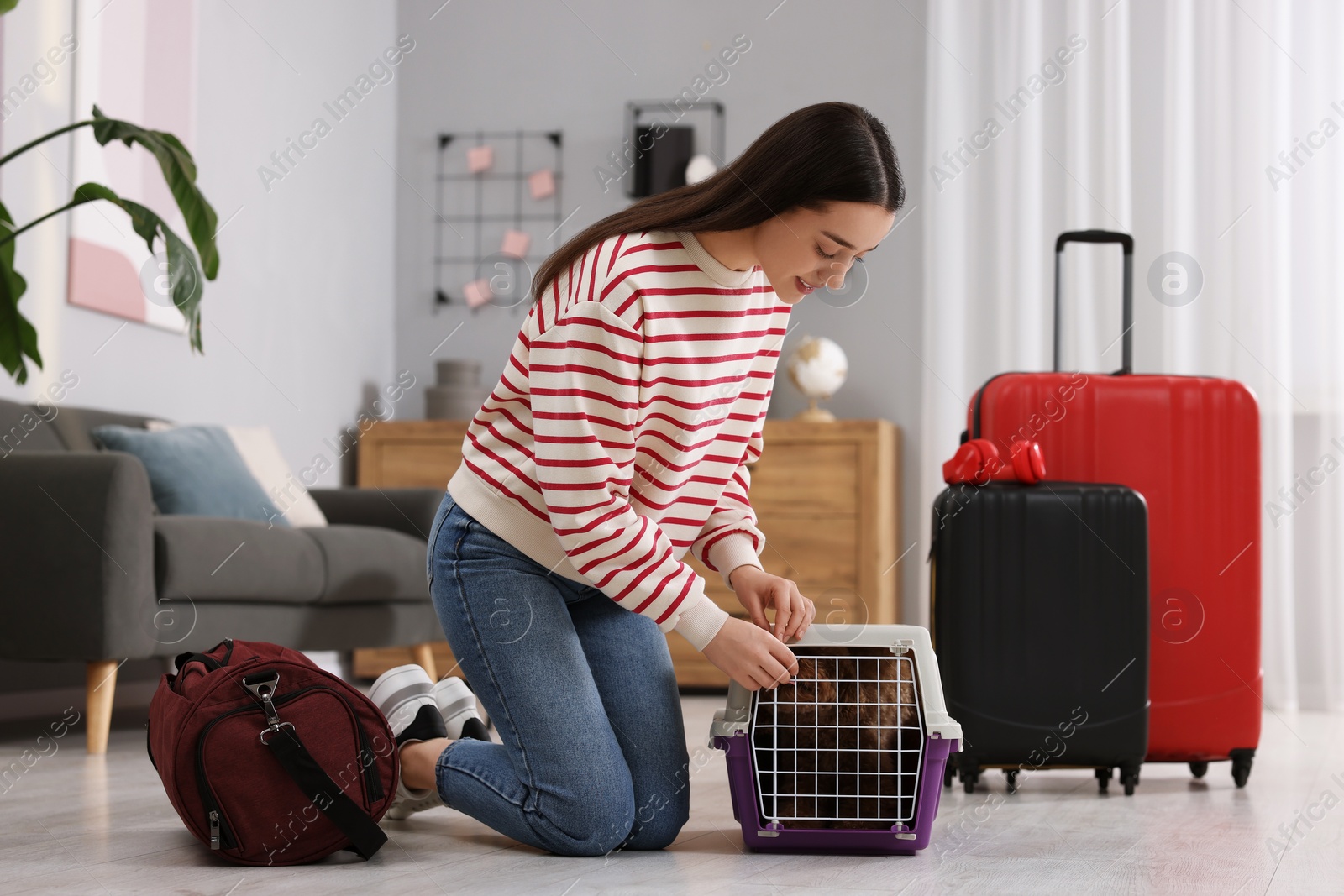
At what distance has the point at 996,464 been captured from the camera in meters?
1.99

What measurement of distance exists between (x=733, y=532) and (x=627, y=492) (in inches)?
8.1

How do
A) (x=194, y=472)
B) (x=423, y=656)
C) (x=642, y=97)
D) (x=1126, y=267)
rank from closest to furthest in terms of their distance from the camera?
1. (x=1126, y=267)
2. (x=194, y=472)
3. (x=423, y=656)
4. (x=642, y=97)

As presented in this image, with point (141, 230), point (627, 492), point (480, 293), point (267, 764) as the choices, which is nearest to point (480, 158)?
point (480, 293)

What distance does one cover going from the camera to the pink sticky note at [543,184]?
14.0 ft

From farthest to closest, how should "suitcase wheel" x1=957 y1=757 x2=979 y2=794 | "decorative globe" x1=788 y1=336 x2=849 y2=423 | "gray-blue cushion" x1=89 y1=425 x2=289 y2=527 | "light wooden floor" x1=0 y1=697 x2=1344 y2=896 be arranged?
"decorative globe" x1=788 y1=336 x2=849 y2=423 → "gray-blue cushion" x1=89 y1=425 x2=289 y2=527 → "suitcase wheel" x1=957 y1=757 x2=979 y2=794 → "light wooden floor" x1=0 y1=697 x2=1344 y2=896

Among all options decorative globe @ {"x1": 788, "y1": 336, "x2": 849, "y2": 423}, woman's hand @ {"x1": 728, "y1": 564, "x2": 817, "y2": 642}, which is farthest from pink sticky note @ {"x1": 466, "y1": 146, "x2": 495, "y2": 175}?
woman's hand @ {"x1": 728, "y1": 564, "x2": 817, "y2": 642}

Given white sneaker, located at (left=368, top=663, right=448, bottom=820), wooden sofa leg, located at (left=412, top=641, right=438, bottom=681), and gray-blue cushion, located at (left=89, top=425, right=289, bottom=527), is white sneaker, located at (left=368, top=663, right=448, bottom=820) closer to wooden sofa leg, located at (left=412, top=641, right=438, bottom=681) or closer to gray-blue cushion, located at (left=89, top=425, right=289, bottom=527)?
gray-blue cushion, located at (left=89, top=425, right=289, bottom=527)

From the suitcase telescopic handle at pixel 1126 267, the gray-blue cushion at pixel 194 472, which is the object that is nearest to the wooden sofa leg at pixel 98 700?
the gray-blue cushion at pixel 194 472

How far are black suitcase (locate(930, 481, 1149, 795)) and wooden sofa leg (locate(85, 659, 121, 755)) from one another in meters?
1.43

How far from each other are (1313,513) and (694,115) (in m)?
2.21

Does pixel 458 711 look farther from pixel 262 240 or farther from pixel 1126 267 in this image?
pixel 262 240

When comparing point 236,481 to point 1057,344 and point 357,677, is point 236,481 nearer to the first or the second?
point 357,677

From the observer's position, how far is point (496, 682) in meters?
1.46

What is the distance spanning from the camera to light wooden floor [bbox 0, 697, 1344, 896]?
4.31 ft
